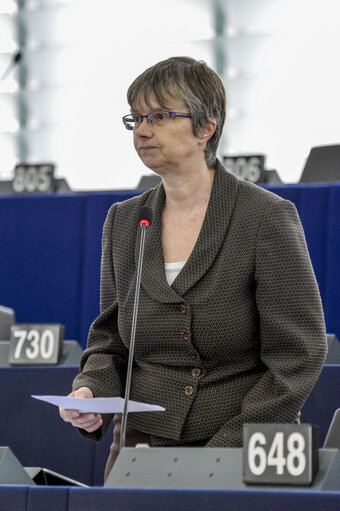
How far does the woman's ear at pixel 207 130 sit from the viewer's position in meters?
2.20

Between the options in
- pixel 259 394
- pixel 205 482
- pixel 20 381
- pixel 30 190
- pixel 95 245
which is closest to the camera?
pixel 205 482

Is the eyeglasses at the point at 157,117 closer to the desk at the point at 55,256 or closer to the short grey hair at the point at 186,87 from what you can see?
the short grey hair at the point at 186,87

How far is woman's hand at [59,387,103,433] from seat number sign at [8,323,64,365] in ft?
3.28

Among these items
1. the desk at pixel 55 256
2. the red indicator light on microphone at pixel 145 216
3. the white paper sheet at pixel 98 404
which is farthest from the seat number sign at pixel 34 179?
the white paper sheet at pixel 98 404

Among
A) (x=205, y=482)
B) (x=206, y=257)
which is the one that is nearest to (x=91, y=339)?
(x=206, y=257)

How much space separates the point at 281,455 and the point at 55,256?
2.43 m

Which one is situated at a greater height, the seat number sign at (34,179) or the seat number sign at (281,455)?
the seat number sign at (34,179)

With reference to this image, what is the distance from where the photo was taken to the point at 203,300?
2.12 meters

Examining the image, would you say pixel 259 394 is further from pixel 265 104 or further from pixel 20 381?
pixel 265 104

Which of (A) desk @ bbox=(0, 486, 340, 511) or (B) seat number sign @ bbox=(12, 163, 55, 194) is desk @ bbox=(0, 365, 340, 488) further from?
(B) seat number sign @ bbox=(12, 163, 55, 194)

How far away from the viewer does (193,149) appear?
86.4 inches

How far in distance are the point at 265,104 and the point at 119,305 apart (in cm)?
445

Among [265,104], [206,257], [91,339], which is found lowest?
[91,339]

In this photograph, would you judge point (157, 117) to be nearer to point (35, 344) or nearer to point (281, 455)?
point (281, 455)
